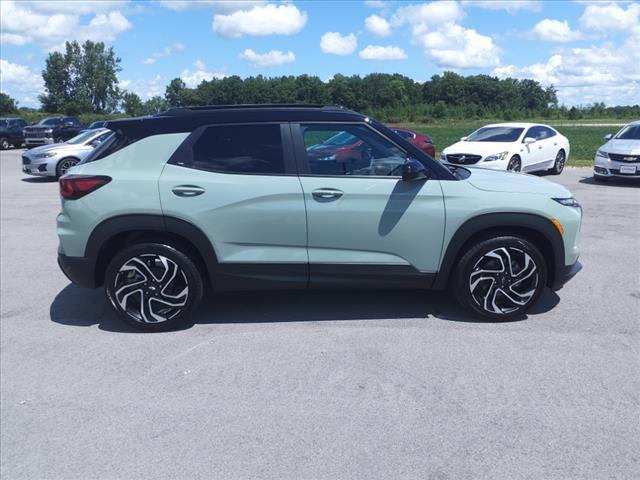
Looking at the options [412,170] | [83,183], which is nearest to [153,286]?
[83,183]

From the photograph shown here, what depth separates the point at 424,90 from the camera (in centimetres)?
10356

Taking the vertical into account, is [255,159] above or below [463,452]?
above

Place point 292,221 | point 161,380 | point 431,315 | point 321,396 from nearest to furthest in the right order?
point 321,396
point 161,380
point 292,221
point 431,315

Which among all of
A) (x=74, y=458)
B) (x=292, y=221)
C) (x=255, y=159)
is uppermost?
(x=255, y=159)

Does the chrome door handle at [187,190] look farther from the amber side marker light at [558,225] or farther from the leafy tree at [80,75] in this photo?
the leafy tree at [80,75]

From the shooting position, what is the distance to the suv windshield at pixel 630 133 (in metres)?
15.0

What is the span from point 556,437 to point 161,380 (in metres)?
2.58

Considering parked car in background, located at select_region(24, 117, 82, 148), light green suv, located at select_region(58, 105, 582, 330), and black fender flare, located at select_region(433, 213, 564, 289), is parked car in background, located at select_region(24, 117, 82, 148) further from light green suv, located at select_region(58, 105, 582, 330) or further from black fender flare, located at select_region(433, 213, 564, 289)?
black fender flare, located at select_region(433, 213, 564, 289)

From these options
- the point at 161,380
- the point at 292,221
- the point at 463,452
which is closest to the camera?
the point at 463,452

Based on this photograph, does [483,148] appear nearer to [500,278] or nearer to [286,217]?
[500,278]

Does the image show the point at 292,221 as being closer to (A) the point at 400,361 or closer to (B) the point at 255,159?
(B) the point at 255,159

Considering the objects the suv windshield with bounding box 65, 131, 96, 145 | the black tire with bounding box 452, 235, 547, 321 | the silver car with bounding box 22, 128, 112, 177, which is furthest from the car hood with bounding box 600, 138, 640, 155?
the suv windshield with bounding box 65, 131, 96, 145

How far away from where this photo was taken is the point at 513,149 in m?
15.1

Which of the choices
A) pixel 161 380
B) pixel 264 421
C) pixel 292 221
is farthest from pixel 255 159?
pixel 264 421
